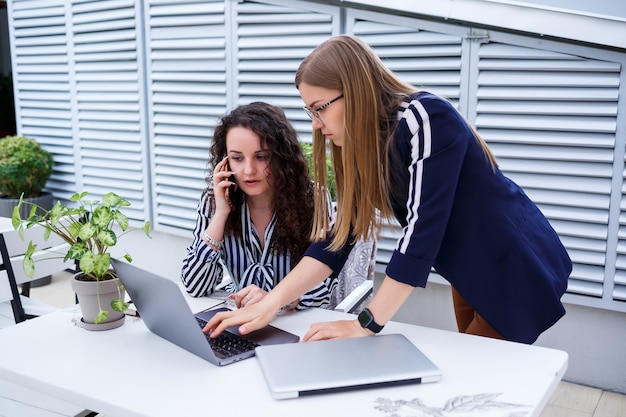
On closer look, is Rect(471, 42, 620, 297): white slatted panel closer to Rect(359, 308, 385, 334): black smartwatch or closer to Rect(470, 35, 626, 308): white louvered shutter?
Rect(470, 35, 626, 308): white louvered shutter

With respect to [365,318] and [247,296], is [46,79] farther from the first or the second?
[365,318]

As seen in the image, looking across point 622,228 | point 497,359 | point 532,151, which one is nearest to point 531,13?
point 532,151

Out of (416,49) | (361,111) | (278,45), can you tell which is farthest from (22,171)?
(361,111)

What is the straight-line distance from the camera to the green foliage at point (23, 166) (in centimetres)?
457

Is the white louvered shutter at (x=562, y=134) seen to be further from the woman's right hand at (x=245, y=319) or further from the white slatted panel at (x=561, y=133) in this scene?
the woman's right hand at (x=245, y=319)

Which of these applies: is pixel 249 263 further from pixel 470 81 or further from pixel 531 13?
pixel 531 13

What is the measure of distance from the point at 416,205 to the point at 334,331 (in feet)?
1.10

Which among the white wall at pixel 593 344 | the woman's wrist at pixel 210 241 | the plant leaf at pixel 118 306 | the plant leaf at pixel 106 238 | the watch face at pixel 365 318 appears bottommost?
the white wall at pixel 593 344

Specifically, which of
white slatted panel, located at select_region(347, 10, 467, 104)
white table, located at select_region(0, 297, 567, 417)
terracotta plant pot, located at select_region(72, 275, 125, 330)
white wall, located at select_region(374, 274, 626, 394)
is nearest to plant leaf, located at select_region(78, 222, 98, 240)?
terracotta plant pot, located at select_region(72, 275, 125, 330)

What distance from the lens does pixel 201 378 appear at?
1226 millimetres

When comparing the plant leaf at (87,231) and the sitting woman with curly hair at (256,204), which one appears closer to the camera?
the plant leaf at (87,231)

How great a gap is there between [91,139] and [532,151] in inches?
127

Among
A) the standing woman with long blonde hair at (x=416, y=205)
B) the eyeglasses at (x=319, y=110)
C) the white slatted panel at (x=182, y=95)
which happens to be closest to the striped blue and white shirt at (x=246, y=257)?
the standing woman with long blonde hair at (x=416, y=205)

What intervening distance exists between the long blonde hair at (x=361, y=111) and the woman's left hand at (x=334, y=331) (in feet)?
0.83
